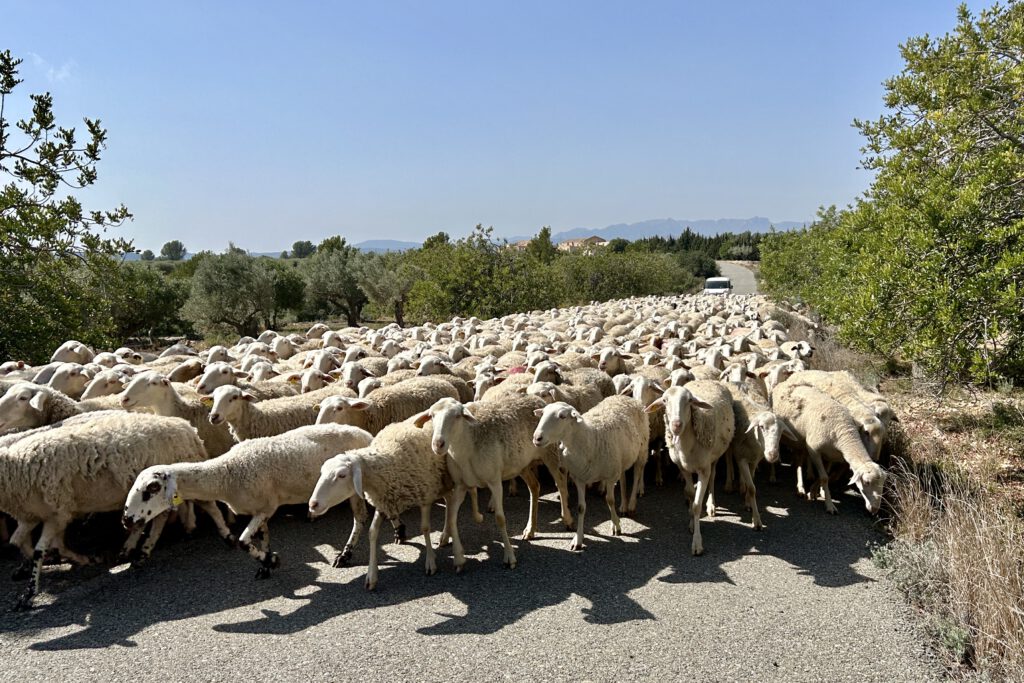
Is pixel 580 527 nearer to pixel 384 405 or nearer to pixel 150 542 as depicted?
pixel 384 405

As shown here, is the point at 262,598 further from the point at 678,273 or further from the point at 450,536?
the point at 678,273

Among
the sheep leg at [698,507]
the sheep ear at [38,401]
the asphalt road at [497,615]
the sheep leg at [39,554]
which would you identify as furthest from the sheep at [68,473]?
the sheep leg at [698,507]

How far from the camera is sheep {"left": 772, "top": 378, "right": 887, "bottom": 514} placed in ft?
23.3

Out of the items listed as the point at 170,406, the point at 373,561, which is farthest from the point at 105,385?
the point at 373,561

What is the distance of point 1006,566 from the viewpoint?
5.05m

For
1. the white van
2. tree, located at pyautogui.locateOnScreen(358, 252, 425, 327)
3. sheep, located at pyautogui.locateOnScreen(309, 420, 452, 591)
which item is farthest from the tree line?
tree, located at pyautogui.locateOnScreen(358, 252, 425, 327)

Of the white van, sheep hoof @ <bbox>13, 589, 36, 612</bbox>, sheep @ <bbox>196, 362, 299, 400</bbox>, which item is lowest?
sheep hoof @ <bbox>13, 589, 36, 612</bbox>

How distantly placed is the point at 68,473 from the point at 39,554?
2.47ft

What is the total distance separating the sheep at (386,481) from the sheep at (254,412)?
78.9 inches

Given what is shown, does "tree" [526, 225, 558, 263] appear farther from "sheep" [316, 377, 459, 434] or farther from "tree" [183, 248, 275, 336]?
"sheep" [316, 377, 459, 434]

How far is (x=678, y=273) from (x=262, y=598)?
6598 cm

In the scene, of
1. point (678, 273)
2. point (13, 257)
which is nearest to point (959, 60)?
point (13, 257)

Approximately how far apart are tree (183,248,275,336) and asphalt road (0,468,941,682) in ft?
125

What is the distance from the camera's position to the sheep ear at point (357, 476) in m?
6.08
